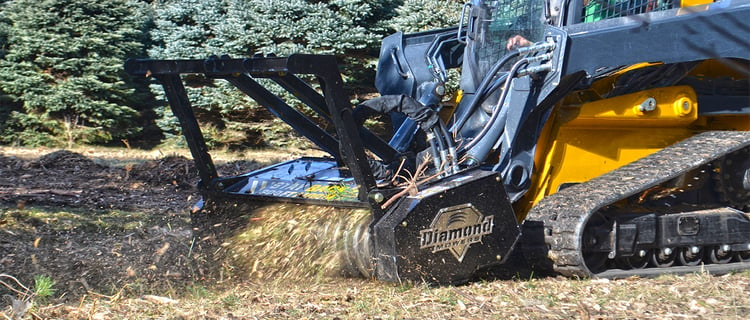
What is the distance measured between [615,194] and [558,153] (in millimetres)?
551

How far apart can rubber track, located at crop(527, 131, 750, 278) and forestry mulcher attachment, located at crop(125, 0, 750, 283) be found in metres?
0.01

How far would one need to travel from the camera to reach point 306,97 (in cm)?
488

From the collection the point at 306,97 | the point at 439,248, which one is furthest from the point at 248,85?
the point at 439,248

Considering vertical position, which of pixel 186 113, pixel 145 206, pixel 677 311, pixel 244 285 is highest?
Result: pixel 186 113

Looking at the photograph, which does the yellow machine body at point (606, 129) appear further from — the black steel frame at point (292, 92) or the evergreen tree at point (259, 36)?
the evergreen tree at point (259, 36)

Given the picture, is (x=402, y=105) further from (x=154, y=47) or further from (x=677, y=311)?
(x=154, y=47)

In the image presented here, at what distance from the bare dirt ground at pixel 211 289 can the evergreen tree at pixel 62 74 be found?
6.99m

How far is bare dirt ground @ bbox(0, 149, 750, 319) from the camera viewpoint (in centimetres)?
390

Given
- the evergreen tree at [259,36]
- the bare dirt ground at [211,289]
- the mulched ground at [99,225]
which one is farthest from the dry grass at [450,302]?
the evergreen tree at [259,36]

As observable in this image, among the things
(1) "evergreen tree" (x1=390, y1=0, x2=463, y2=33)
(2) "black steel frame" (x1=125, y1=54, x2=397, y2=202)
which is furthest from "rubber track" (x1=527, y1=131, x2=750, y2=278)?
(1) "evergreen tree" (x1=390, y1=0, x2=463, y2=33)

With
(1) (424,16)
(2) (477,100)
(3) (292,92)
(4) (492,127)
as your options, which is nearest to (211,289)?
(3) (292,92)

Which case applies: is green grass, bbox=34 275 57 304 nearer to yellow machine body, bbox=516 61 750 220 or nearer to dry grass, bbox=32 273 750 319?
dry grass, bbox=32 273 750 319

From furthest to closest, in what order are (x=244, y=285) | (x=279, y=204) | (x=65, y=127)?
(x=65, y=127) < (x=279, y=204) < (x=244, y=285)

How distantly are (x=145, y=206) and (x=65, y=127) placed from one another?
22.4 ft
